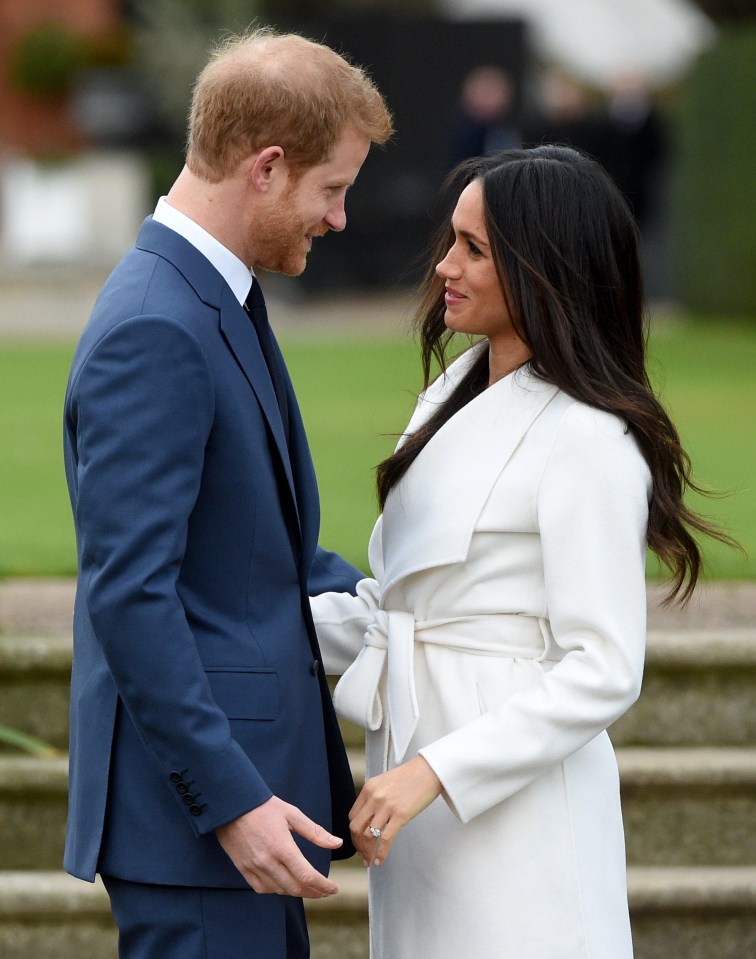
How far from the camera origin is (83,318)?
15.4 m

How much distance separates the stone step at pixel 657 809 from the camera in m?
3.54

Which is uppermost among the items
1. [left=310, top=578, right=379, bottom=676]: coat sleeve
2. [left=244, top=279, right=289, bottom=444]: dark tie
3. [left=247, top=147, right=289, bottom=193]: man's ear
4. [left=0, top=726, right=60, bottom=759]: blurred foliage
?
[left=247, top=147, right=289, bottom=193]: man's ear

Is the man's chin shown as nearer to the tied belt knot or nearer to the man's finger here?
the tied belt knot

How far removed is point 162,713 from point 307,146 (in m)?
0.78

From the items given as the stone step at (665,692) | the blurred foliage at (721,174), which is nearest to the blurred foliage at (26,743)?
the stone step at (665,692)

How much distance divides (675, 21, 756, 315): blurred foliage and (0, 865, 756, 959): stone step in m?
11.1

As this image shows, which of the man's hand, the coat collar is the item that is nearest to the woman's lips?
the coat collar

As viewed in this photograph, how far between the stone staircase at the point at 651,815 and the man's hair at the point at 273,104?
1889 millimetres

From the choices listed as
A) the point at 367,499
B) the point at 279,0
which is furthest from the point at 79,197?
the point at 367,499

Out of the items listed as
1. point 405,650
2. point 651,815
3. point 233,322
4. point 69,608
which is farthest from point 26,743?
point 233,322

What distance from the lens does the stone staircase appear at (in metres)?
3.41

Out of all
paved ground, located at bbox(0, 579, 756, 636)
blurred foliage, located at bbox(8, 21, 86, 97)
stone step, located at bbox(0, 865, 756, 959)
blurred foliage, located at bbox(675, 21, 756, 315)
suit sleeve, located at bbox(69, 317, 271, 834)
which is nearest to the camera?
suit sleeve, located at bbox(69, 317, 271, 834)

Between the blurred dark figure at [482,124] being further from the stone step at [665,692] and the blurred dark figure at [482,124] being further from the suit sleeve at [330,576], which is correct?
the suit sleeve at [330,576]

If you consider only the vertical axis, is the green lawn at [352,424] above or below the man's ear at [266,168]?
below
